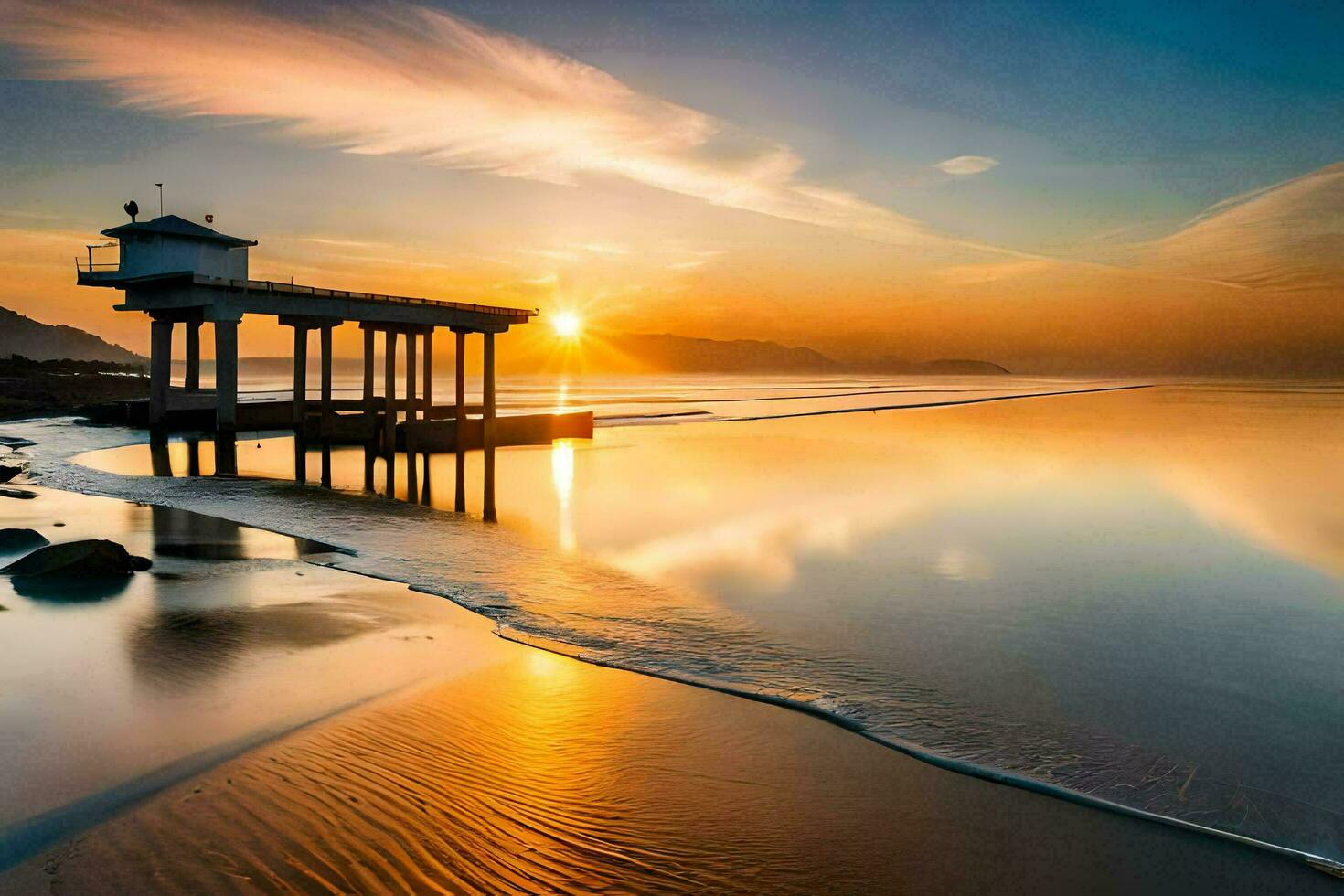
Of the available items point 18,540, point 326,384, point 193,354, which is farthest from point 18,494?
point 193,354

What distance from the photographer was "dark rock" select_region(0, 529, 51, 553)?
1173cm

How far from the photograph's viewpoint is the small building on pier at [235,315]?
28.5 m

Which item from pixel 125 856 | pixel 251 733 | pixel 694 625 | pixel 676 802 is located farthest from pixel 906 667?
pixel 125 856

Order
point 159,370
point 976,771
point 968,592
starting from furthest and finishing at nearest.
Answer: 1. point 159,370
2. point 968,592
3. point 976,771

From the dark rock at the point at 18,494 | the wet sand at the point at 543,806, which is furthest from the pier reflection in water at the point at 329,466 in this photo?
the wet sand at the point at 543,806

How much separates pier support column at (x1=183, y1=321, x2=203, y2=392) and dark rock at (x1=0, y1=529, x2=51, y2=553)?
2480 cm

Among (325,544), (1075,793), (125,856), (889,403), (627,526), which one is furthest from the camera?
(889,403)

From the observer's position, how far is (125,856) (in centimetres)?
441

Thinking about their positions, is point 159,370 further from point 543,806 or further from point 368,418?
point 543,806

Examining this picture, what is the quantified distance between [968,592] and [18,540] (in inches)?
496

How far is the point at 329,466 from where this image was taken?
2508 centimetres

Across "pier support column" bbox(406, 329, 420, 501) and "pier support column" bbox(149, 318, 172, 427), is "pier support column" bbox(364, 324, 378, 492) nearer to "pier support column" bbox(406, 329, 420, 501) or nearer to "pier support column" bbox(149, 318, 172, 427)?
"pier support column" bbox(406, 329, 420, 501)

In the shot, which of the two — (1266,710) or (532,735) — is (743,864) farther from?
(1266,710)

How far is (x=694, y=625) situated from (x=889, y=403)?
214ft
